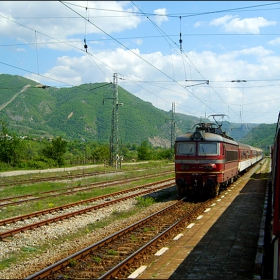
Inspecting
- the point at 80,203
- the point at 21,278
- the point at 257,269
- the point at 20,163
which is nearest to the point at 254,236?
the point at 257,269

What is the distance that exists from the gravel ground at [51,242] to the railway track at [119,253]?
57 centimetres

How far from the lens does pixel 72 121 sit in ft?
652

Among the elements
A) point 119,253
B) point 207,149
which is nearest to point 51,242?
point 119,253

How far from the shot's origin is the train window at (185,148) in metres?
18.9

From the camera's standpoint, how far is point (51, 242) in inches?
440

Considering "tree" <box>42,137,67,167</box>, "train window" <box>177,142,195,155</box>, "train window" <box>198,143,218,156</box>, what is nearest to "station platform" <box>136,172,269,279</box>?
"train window" <box>198,143,218,156</box>

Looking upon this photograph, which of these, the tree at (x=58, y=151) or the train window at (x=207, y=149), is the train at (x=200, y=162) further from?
the tree at (x=58, y=151)

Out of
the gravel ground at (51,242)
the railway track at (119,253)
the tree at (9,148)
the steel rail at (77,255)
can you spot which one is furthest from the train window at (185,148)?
the tree at (9,148)

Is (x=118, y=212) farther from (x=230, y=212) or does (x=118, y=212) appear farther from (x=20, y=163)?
(x=20, y=163)

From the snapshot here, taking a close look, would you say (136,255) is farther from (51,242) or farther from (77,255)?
(51,242)

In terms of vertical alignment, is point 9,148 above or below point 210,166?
above

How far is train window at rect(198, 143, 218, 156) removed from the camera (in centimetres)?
1869

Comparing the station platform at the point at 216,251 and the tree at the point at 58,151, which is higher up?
the tree at the point at 58,151

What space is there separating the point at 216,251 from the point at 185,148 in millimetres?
9926
